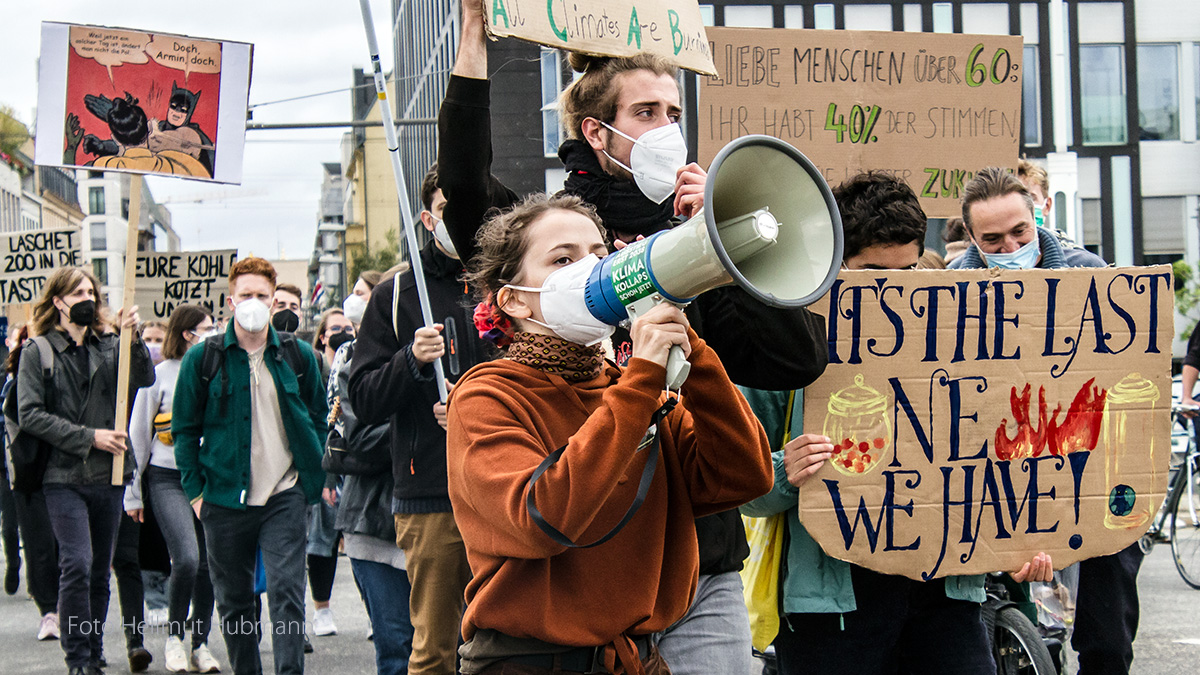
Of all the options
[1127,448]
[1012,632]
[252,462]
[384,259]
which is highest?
[384,259]

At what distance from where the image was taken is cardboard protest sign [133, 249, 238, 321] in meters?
10.7

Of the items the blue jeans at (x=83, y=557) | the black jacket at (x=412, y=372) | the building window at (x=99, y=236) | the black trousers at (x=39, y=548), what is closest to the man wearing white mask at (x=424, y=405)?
the black jacket at (x=412, y=372)

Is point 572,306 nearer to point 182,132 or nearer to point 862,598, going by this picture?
point 862,598

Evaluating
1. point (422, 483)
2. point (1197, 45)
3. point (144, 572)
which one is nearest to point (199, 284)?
point (144, 572)

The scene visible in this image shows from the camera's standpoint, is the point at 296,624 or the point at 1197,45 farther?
the point at 1197,45

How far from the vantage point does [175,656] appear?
705 centimetres

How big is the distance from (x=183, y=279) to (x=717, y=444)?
9.02 meters

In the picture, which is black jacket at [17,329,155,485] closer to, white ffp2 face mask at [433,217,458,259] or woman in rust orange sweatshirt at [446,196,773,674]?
white ffp2 face mask at [433,217,458,259]

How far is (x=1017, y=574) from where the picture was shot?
3459mm

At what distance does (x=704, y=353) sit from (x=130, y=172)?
4931 mm

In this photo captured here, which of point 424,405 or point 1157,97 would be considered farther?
point 1157,97

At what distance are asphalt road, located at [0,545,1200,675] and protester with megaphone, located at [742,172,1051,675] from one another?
321 centimetres

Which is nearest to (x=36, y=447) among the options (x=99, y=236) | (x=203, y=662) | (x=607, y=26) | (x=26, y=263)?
(x=203, y=662)

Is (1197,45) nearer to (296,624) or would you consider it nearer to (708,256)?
(296,624)
